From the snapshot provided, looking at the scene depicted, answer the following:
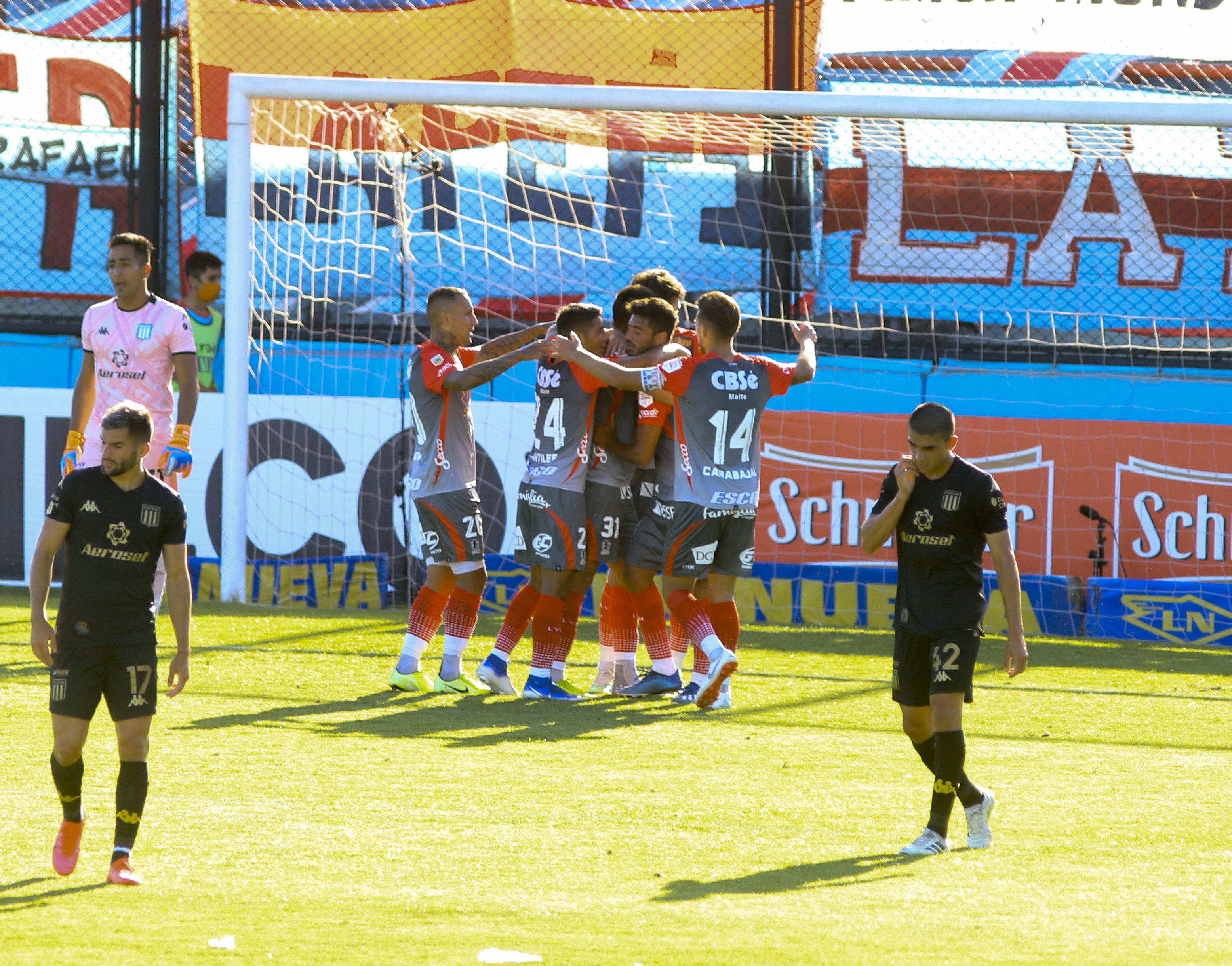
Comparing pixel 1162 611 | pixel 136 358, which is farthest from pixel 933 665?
pixel 1162 611

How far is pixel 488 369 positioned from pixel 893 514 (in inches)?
108

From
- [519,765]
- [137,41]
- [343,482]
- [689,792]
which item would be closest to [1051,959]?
[689,792]

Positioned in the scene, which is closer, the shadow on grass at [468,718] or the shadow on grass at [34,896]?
the shadow on grass at [34,896]

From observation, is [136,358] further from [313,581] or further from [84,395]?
[313,581]

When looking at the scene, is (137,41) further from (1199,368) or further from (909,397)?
(1199,368)

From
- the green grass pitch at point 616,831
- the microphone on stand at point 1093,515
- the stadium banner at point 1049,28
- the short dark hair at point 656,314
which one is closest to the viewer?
the green grass pitch at point 616,831

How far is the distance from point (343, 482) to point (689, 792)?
6136mm

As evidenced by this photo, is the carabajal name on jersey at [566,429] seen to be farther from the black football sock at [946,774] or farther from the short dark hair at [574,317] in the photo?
the black football sock at [946,774]

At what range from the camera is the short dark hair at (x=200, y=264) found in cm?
1136

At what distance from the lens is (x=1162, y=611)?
10281 millimetres

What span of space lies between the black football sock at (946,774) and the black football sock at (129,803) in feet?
7.56

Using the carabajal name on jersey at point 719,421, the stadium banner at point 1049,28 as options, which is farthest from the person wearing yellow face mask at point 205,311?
the stadium banner at point 1049,28

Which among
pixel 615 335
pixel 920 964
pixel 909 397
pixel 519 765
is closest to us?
pixel 920 964

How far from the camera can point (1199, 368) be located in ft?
35.2
